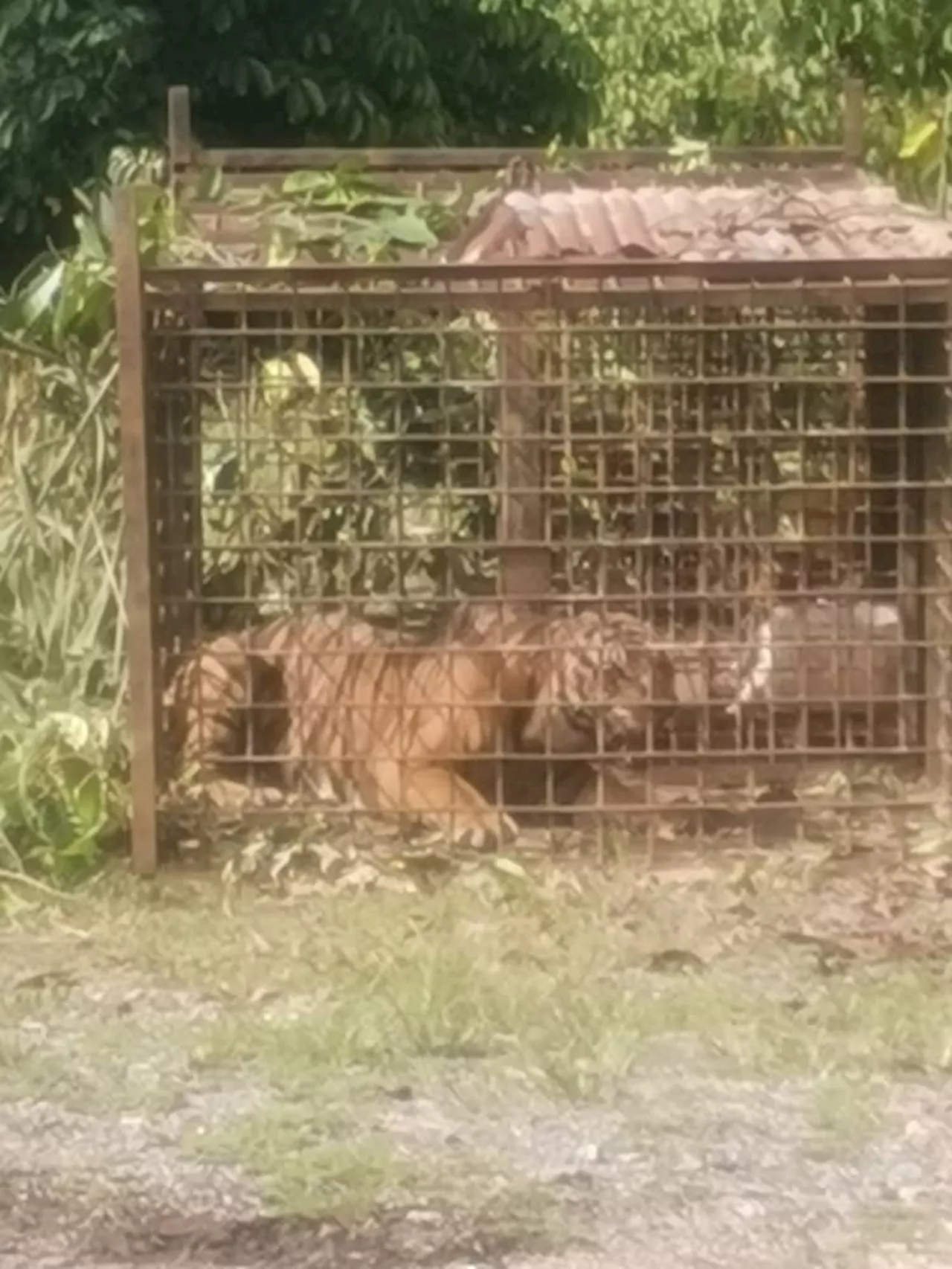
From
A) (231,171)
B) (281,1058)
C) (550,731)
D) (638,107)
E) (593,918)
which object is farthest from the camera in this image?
(638,107)

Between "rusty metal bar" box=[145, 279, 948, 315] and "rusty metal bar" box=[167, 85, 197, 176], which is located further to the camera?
"rusty metal bar" box=[167, 85, 197, 176]

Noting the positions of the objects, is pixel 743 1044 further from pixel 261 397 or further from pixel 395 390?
pixel 261 397

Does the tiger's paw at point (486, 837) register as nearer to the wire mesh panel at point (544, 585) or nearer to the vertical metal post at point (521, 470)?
the wire mesh panel at point (544, 585)

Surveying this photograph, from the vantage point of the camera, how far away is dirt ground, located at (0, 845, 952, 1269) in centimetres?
421

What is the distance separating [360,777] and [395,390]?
1082 mm

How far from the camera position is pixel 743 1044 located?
5148 millimetres

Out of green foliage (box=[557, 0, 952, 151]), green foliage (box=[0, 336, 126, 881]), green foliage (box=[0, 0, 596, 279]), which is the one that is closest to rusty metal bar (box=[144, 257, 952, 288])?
green foliage (box=[0, 336, 126, 881])

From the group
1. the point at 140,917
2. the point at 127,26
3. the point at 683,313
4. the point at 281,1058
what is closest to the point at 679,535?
the point at 683,313

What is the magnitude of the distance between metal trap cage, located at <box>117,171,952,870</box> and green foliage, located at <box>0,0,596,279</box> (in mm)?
6420

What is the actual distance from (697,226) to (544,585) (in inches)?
47.5

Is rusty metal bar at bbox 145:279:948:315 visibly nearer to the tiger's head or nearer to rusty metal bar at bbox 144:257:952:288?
rusty metal bar at bbox 144:257:952:288

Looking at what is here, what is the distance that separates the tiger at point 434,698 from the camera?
6.66 meters

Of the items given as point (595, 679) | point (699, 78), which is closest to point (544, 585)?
point (595, 679)

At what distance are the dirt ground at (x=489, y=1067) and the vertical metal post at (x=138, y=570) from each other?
0.22m
